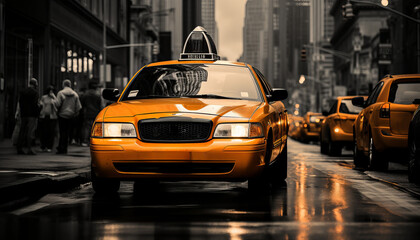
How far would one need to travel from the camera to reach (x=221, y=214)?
7.15 metres

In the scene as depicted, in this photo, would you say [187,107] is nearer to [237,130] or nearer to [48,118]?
[237,130]

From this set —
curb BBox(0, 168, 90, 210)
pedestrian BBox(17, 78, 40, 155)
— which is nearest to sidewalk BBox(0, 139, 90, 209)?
curb BBox(0, 168, 90, 210)

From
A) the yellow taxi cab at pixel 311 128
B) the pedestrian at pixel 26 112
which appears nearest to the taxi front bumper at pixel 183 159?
the pedestrian at pixel 26 112

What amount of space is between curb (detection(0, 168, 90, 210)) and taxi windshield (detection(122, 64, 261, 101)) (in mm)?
1528

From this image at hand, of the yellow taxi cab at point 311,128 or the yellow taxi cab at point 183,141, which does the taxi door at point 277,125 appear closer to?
the yellow taxi cab at point 183,141

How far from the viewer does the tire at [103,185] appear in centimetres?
871

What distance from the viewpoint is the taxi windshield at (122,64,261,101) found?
9.27 meters

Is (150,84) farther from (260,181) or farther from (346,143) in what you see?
(346,143)

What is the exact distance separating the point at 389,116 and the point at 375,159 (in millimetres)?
983

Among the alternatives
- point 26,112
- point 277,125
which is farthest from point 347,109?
point 277,125

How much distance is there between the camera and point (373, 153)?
43.8 ft

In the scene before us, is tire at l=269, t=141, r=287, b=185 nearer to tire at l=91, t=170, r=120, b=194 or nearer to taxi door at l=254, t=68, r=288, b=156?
taxi door at l=254, t=68, r=288, b=156

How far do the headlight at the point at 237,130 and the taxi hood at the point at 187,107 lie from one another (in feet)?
0.41

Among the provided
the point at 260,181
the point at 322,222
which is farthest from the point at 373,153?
the point at 322,222
